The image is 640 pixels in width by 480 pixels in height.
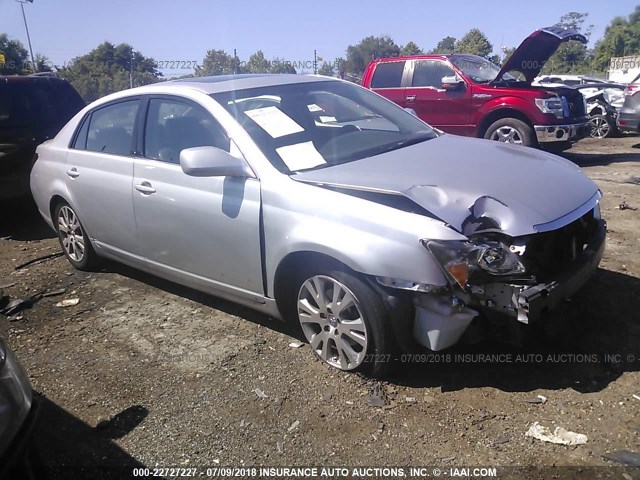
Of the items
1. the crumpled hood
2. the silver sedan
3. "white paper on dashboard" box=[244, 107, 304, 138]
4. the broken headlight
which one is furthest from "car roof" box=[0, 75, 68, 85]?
the broken headlight

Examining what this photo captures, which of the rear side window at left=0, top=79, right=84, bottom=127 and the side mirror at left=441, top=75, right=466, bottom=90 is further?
the side mirror at left=441, top=75, right=466, bottom=90

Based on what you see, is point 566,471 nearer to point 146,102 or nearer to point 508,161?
point 508,161

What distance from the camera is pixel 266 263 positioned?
325cm

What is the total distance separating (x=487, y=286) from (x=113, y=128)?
127 inches

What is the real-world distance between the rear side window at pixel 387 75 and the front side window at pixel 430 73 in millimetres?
303

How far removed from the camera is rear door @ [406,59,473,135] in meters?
9.14

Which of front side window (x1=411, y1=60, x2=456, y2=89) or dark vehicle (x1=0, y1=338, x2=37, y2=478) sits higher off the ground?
front side window (x1=411, y1=60, x2=456, y2=89)

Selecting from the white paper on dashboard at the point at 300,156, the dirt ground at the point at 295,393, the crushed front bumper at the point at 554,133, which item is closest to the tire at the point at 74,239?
the dirt ground at the point at 295,393

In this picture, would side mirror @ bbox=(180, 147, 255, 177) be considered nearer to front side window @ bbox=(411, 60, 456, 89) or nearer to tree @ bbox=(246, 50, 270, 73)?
front side window @ bbox=(411, 60, 456, 89)

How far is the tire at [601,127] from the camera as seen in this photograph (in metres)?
12.1

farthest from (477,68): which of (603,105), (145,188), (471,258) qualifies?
(471,258)

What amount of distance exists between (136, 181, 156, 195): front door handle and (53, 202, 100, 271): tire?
1.16 meters

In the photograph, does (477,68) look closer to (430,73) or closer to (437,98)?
(430,73)

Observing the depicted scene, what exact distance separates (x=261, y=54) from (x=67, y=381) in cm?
2683
